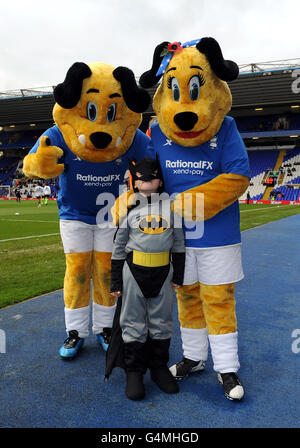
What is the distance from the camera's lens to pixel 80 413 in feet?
6.28

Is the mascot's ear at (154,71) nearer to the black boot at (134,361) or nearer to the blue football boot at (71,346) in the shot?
the black boot at (134,361)

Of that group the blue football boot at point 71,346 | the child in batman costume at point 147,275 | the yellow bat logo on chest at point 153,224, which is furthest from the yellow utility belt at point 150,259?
the blue football boot at point 71,346

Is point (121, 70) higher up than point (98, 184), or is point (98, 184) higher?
point (121, 70)

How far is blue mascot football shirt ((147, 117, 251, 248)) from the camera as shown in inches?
88.0

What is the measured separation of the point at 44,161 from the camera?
2559 mm

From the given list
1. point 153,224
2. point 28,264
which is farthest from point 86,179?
point 28,264

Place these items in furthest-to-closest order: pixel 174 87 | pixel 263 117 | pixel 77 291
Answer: pixel 263 117 → pixel 77 291 → pixel 174 87

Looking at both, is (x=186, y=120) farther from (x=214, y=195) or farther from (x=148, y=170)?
(x=214, y=195)

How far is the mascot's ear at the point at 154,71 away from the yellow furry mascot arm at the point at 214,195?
87 centimetres

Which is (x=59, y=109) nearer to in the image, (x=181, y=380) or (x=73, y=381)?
(x=73, y=381)

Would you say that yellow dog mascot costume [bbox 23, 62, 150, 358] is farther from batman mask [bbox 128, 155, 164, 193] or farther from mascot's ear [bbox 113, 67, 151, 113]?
batman mask [bbox 128, 155, 164, 193]

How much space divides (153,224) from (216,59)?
1118 millimetres
